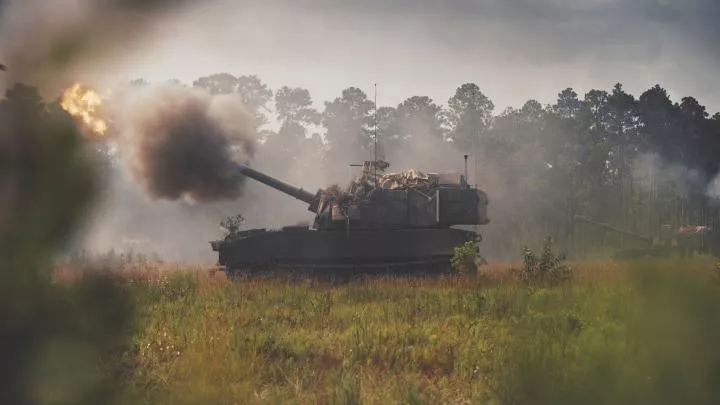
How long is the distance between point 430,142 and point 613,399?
5311 cm

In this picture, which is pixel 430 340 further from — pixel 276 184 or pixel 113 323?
pixel 276 184

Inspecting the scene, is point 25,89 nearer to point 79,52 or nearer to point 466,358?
point 79,52

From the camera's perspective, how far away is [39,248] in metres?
1.27

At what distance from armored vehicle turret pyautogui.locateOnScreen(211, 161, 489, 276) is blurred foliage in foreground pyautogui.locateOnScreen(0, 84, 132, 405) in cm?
1568

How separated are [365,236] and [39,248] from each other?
15956mm

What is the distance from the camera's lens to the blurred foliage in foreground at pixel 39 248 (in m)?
1.26

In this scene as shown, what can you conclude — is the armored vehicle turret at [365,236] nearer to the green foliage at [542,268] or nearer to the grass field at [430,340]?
the grass field at [430,340]

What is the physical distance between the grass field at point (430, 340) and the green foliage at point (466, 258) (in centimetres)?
70

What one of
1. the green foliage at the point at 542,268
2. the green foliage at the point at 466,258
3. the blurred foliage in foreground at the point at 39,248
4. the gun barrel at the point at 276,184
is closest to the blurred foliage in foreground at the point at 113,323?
the blurred foliage in foreground at the point at 39,248

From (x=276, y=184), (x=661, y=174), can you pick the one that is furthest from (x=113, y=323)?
(x=661, y=174)

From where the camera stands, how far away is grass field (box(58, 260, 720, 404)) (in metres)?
1.71

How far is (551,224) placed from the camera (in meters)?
39.0

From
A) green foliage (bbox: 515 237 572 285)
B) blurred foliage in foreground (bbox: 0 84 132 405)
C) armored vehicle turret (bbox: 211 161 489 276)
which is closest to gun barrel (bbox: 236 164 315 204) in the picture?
armored vehicle turret (bbox: 211 161 489 276)

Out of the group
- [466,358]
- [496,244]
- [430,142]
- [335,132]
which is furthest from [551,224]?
[466,358]
